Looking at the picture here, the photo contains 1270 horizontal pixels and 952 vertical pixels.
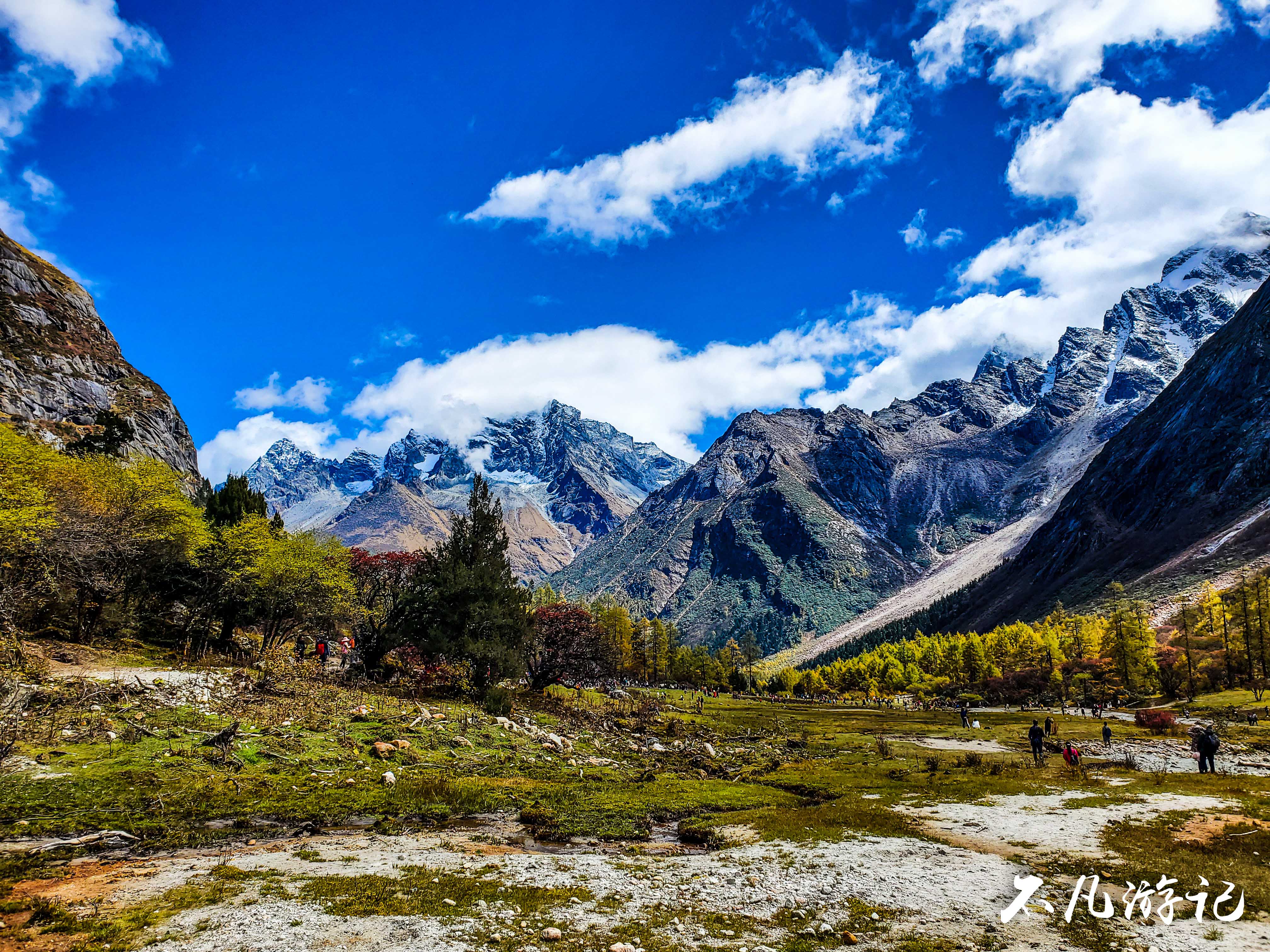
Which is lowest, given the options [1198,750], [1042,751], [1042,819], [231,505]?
[1042,751]

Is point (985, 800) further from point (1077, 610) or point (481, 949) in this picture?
point (1077, 610)

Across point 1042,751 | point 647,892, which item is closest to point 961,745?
point 1042,751

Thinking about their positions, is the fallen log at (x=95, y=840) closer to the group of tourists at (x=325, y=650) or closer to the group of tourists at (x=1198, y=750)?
the group of tourists at (x=325, y=650)

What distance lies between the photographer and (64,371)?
108 meters

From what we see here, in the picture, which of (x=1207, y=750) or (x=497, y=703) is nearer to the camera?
(x=1207, y=750)

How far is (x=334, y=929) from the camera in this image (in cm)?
1120

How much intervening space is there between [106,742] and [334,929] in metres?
16.7

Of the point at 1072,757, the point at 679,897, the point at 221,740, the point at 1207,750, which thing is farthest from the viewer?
the point at 1072,757

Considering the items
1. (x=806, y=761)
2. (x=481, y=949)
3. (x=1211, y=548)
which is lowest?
(x=806, y=761)

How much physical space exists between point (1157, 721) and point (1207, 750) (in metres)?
33.8

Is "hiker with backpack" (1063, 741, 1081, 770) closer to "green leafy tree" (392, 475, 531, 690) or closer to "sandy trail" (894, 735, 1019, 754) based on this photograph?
"sandy trail" (894, 735, 1019, 754)

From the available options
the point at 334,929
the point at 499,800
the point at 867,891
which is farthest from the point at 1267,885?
the point at 499,800

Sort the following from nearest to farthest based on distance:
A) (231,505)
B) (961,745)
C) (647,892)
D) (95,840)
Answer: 1. (647,892)
2. (95,840)
3. (961,745)
4. (231,505)

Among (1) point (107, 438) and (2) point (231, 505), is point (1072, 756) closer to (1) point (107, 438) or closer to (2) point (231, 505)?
(2) point (231, 505)
